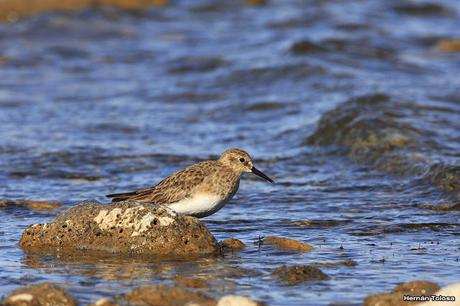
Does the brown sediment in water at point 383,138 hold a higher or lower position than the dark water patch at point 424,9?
lower

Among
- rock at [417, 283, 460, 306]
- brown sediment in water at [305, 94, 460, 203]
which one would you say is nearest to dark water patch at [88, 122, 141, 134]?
brown sediment in water at [305, 94, 460, 203]

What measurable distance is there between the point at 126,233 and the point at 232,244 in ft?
2.63

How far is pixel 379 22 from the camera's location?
68.3 feet

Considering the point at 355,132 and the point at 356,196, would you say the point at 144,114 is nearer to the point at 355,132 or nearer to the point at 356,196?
the point at 355,132

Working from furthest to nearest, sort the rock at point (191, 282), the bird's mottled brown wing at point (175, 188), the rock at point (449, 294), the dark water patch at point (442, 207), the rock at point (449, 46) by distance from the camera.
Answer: the rock at point (449, 46)
the dark water patch at point (442, 207)
the bird's mottled brown wing at point (175, 188)
the rock at point (191, 282)
the rock at point (449, 294)

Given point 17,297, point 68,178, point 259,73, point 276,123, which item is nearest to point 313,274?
point 17,297

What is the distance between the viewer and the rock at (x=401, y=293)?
17.8 feet

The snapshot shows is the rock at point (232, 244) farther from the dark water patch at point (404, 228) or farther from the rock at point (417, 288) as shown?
the rock at point (417, 288)

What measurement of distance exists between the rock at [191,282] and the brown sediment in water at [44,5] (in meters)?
16.8

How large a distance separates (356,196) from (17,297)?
449cm

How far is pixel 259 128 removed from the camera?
13039 mm

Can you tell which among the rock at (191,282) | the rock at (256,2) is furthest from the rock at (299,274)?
the rock at (256,2)

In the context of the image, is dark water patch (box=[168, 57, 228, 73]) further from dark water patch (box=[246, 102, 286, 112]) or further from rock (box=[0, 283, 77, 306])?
rock (box=[0, 283, 77, 306])

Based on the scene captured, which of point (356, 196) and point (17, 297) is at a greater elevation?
point (17, 297)
